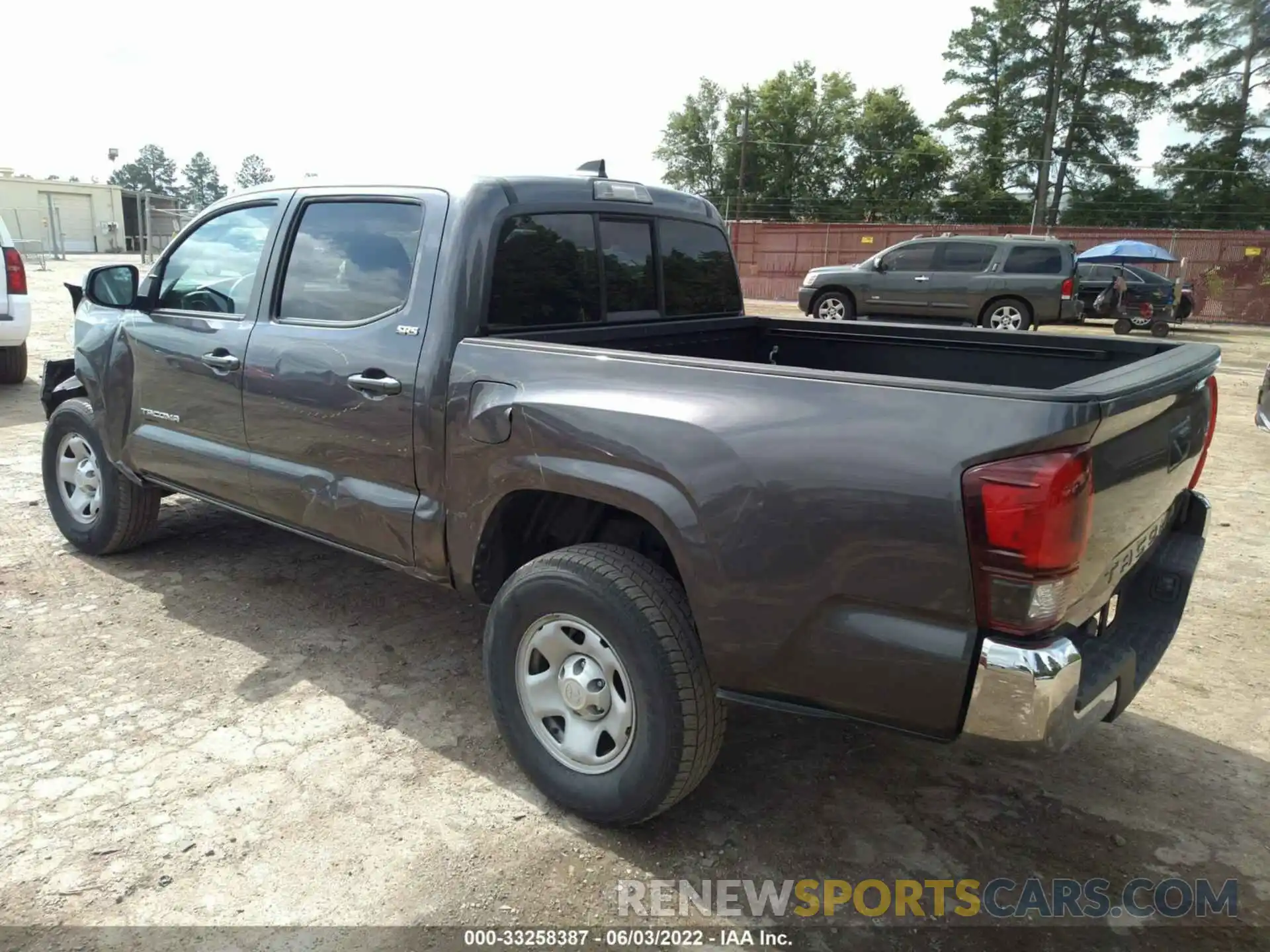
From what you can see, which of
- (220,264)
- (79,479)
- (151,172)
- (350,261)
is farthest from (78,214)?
(151,172)

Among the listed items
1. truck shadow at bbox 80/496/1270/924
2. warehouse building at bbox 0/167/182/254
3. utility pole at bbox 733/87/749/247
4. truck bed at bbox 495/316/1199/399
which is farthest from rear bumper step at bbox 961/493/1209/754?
warehouse building at bbox 0/167/182/254

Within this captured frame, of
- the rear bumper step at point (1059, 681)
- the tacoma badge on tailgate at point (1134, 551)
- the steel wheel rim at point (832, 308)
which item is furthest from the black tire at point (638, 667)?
the steel wheel rim at point (832, 308)

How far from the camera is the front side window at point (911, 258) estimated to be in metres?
16.5

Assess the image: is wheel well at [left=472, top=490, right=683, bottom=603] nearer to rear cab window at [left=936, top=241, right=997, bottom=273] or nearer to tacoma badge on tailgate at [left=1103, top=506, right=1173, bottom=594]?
tacoma badge on tailgate at [left=1103, top=506, right=1173, bottom=594]

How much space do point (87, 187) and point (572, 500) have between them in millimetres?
49845

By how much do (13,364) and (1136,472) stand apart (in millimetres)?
10175

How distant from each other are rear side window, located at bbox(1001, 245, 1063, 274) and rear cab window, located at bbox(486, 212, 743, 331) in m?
13.3

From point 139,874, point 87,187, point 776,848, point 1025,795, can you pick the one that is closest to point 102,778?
point 139,874

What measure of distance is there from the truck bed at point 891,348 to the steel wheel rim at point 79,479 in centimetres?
283

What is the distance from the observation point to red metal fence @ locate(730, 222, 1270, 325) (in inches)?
965

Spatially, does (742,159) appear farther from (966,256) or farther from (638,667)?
(638,667)

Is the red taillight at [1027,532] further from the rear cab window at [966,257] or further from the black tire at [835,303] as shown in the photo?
the black tire at [835,303]

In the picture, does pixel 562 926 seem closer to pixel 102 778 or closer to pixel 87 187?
pixel 102 778

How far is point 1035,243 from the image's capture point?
15.9m
